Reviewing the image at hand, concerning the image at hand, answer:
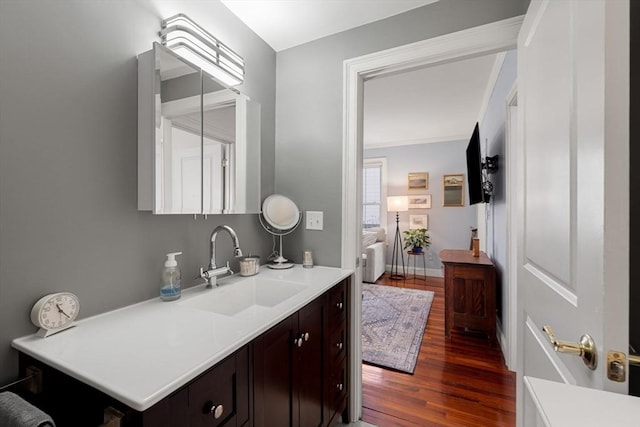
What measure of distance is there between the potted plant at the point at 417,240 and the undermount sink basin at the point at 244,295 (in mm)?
3833

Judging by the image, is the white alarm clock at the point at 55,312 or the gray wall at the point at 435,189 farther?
the gray wall at the point at 435,189

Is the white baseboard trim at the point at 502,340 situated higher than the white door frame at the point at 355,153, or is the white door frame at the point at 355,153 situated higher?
the white door frame at the point at 355,153

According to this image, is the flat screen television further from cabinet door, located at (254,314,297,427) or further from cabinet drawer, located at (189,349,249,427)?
cabinet drawer, located at (189,349,249,427)

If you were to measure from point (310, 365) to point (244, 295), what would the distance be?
47 centimetres

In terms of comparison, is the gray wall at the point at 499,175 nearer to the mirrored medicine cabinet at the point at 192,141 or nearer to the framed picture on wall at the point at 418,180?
the framed picture on wall at the point at 418,180

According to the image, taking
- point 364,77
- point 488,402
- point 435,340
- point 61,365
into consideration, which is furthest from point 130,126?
point 435,340

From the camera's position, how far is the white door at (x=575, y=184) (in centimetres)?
54

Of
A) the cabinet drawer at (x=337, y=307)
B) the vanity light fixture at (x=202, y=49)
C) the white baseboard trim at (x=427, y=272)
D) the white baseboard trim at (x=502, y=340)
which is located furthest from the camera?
the white baseboard trim at (x=427, y=272)

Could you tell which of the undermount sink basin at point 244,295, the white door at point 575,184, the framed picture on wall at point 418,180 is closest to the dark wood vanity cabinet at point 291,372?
the undermount sink basin at point 244,295

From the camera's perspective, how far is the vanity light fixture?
46.3 inches

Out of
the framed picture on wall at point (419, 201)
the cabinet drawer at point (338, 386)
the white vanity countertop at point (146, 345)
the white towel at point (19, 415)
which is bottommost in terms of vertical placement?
the cabinet drawer at point (338, 386)

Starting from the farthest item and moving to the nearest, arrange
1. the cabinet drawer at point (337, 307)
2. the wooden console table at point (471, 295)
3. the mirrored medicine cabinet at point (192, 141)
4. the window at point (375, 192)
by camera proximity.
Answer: the window at point (375, 192) < the wooden console table at point (471, 295) < the cabinet drawer at point (337, 307) < the mirrored medicine cabinet at point (192, 141)

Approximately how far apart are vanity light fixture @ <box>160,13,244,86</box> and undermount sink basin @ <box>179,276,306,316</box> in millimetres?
1079

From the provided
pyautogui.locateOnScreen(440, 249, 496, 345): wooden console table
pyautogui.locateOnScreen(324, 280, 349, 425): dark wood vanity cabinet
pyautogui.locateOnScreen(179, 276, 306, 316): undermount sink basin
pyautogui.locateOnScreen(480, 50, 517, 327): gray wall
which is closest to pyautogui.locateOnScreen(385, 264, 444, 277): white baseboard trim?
pyautogui.locateOnScreen(480, 50, 517, 327): gray wall
